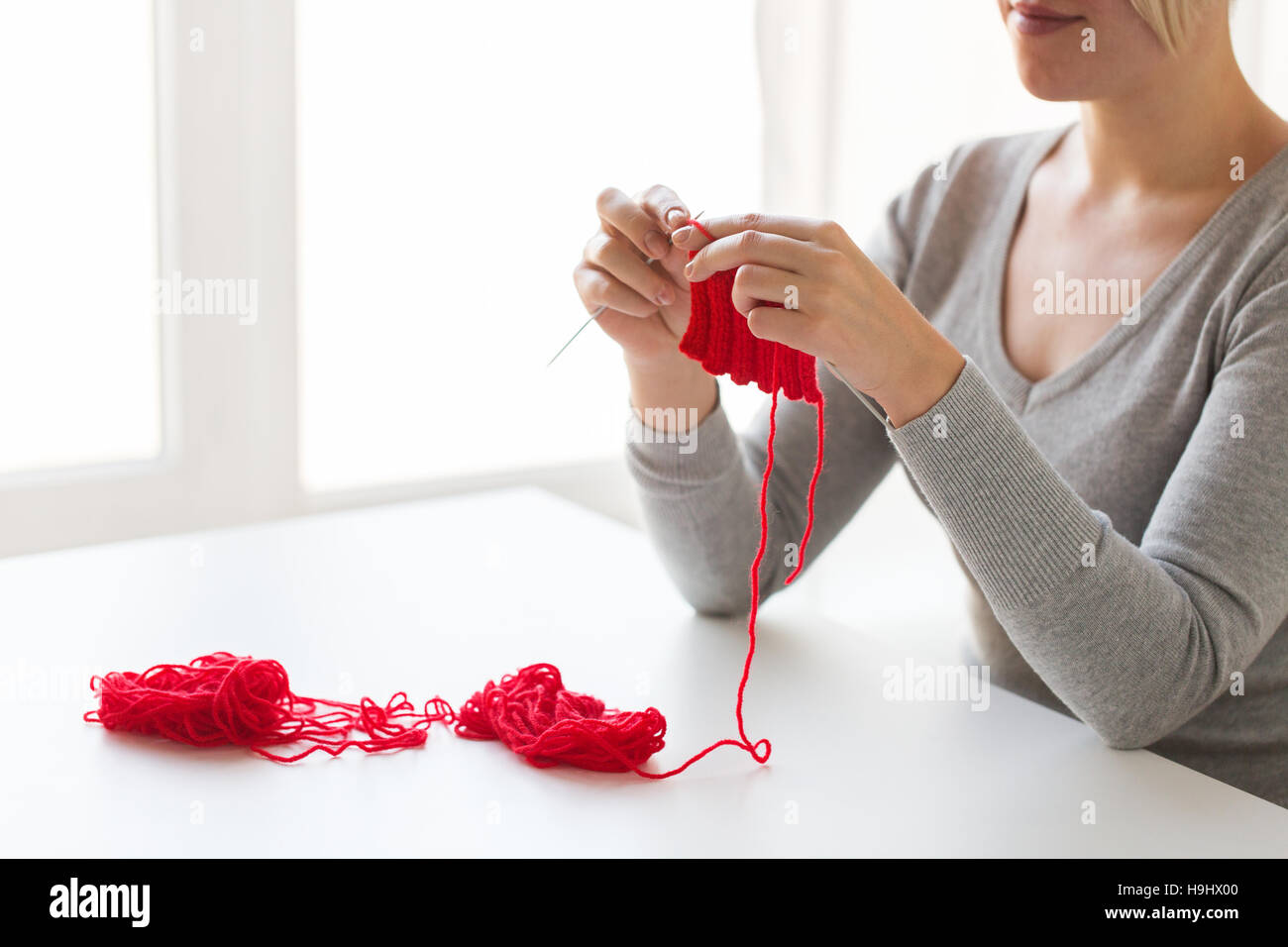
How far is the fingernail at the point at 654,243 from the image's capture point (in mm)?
1019

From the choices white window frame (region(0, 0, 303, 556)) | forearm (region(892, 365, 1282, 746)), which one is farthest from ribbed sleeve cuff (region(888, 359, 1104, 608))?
white window frame (region(0, 0, 303, 556))

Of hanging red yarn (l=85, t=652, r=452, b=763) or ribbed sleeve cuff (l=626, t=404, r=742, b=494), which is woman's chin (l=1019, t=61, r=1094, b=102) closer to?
ribbed sleeve cuff (l=626, t=404, r=742, b=494)

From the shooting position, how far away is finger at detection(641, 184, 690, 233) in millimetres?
995

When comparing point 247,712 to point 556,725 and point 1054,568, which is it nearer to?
point 556,725

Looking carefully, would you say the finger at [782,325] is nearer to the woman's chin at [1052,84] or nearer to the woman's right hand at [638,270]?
the woman's right hand at [638,270]

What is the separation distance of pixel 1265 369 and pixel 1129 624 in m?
0.24

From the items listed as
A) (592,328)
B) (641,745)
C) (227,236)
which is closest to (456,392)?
(592,328)

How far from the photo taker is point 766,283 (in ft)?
2.93

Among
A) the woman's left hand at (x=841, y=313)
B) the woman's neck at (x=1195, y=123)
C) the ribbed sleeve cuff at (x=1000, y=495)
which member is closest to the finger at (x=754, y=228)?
the woman's left hand at (x=841, y=313)

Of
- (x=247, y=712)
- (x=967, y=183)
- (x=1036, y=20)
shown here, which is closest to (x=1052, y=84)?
(x=1036, y=20)

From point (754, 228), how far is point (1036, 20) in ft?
1.17

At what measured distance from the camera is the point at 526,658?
1.07 meters

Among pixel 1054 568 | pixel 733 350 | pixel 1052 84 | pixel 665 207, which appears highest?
pixel 1052 84
